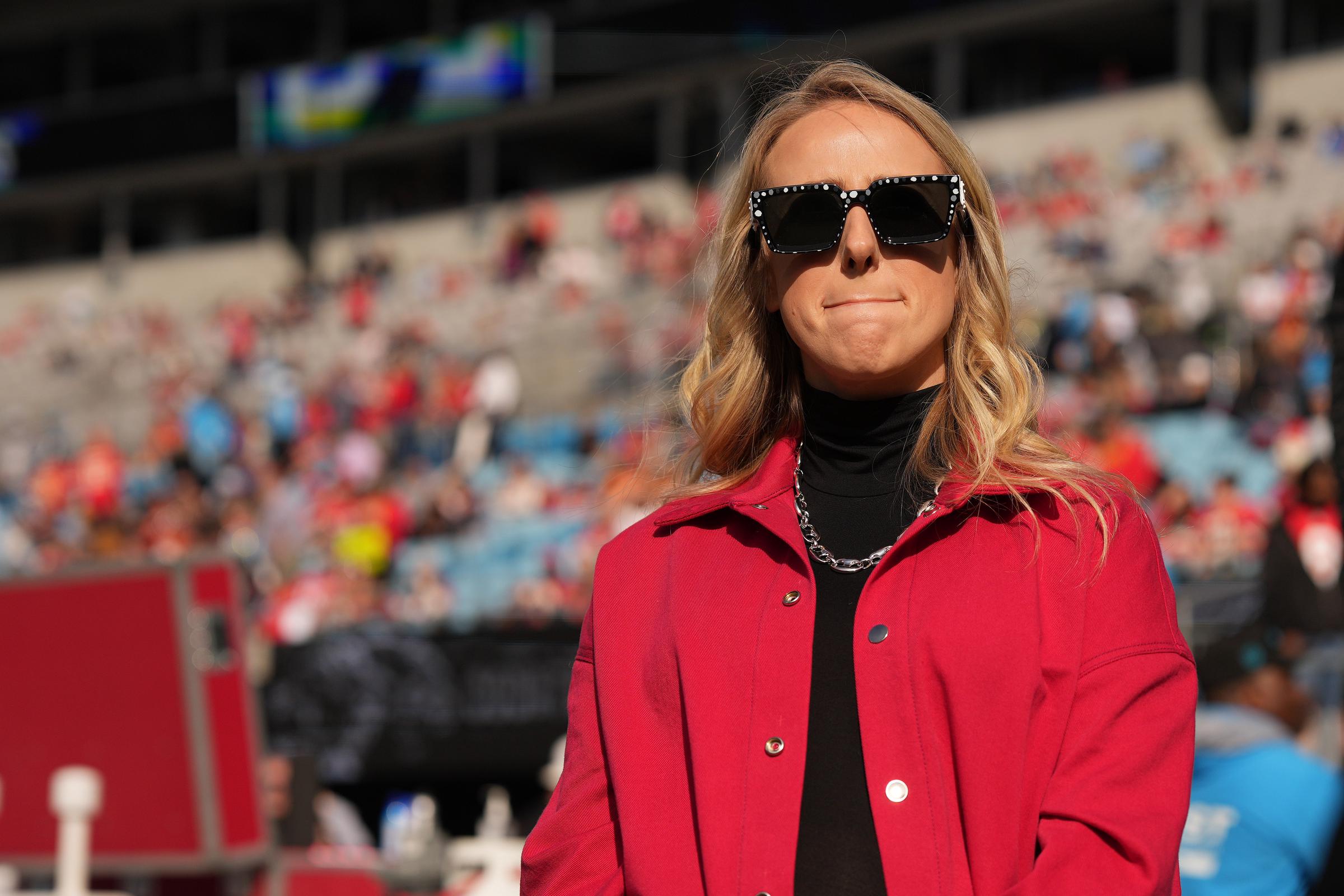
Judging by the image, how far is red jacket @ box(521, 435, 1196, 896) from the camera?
1.50 meters

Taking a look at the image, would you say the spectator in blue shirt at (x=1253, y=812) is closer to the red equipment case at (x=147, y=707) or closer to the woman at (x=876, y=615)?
the woman at (x=876, y=615)

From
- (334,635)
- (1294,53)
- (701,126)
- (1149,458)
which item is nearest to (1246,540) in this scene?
(1149,458)

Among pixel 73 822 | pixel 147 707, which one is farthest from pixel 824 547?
pixel 147 707

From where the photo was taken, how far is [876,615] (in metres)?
1.60

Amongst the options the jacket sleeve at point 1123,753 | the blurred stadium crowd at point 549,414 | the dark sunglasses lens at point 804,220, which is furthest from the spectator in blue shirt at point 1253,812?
the dark sunglasses lens at point 804,220

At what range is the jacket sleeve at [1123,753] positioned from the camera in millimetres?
1448

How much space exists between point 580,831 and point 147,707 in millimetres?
3041

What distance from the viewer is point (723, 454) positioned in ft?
6.60

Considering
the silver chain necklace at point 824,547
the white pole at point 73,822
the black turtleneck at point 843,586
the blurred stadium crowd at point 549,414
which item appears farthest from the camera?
→ the blurred stadium crowd at point 549,414

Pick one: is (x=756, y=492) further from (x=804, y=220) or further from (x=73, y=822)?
(x=73, y=822)

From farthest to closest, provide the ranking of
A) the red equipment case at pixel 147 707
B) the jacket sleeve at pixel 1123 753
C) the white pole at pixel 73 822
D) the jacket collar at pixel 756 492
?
1. the red equipment case at pixel 147 707
2. the white pole at pixel 73 822
3. the jacket collar at pixel 756 492
4. the jacket sleeve at pixel 1123 753

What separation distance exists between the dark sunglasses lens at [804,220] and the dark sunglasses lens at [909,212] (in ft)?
0.14

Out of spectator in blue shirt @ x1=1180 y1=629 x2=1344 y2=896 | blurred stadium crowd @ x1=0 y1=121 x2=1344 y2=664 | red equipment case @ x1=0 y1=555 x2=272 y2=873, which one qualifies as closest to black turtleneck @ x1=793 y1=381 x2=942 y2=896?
blurred stadium crowd @ x1=0 y1=121 x2=1344 y2=664

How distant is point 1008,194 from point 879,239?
16.8m
